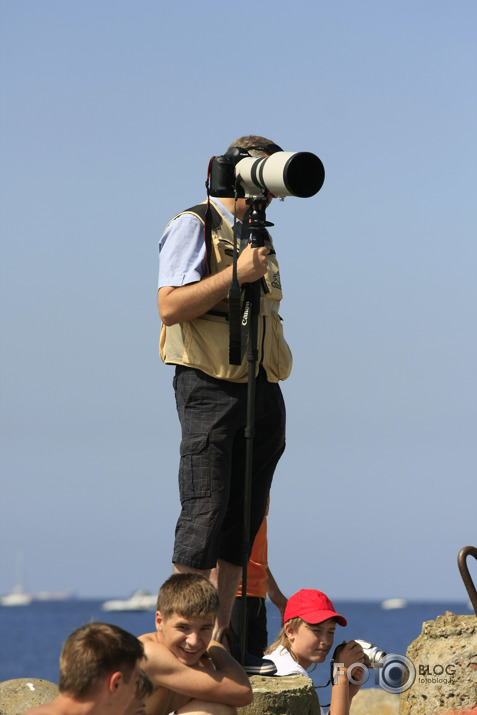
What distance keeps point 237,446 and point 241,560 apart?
481mm

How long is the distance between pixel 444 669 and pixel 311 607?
2.09 feet

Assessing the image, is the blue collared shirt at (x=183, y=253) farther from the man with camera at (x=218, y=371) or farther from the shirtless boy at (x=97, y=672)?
the shirtless boy at (x=97, y=672)

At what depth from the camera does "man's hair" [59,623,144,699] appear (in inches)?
131

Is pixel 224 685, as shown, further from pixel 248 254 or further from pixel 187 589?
pixel 248 254

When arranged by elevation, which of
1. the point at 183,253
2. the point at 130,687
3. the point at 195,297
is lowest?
the point at 130,687

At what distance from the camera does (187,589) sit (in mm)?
4160

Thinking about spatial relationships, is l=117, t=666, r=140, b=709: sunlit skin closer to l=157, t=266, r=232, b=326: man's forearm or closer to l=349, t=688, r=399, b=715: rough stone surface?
l=157, t=266, r=232, b=326: man's forearm

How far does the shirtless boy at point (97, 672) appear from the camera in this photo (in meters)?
3.33

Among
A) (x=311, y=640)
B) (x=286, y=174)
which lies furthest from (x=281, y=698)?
(x=286, y=174)

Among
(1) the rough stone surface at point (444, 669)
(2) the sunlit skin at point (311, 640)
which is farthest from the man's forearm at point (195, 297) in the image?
(1) the rough stone surface at point (444, 669)

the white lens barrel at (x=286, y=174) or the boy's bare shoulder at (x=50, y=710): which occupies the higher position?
the white lens barrel at (x=286, y=174)

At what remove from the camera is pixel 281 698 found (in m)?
4.82

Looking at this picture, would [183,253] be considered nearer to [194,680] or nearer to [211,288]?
[211,288]

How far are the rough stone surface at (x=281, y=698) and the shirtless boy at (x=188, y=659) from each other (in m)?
0.58
